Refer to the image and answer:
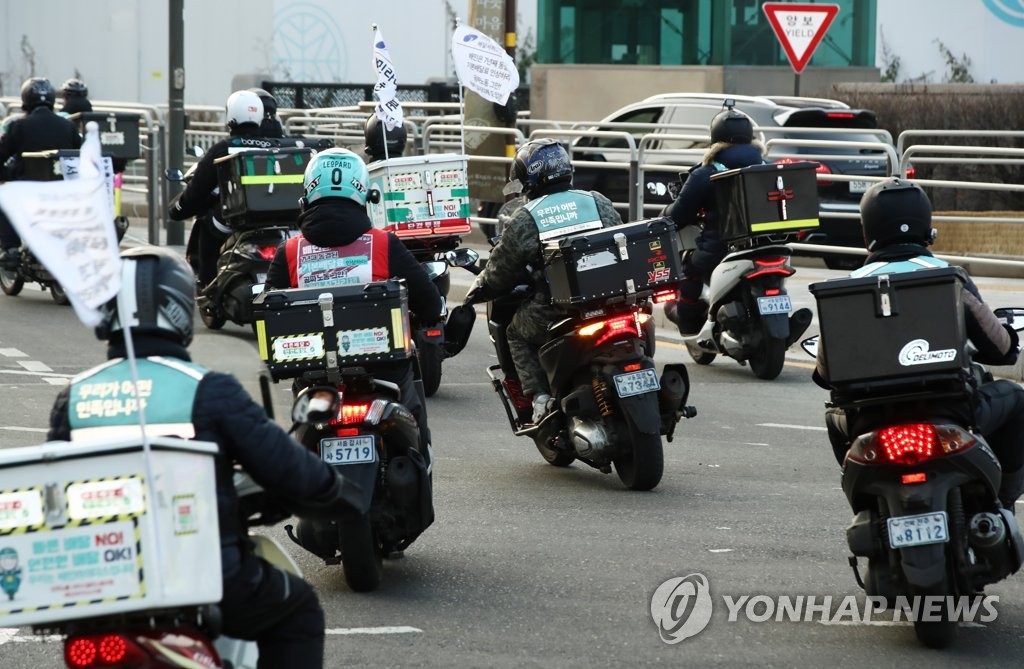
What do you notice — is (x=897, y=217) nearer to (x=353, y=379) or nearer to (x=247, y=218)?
(x=353, y=379)

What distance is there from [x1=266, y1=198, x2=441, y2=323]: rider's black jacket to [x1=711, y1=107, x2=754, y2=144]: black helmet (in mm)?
5444

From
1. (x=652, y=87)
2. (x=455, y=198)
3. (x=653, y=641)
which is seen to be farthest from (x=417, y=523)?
(x=652, y=87)

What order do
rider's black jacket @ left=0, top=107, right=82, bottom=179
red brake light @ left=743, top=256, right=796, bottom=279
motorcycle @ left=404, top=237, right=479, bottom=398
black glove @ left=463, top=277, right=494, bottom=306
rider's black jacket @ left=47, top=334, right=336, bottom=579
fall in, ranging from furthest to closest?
rider's black jacket @ left=0, top=107, right=82, bottom=179 → red brake light @ left=743, top=256, right=796, bottom=279 → motorcycle @ left=404, top=237, right=479, bottom=398 → black glove @ left=463, top=277, right=494, bottom=306 → rider's black jacket @ left=47, top=334, right=336, bottom=579

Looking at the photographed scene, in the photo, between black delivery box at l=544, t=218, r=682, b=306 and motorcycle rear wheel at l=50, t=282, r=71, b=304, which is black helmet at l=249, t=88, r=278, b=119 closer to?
motorcycle rear wheel at l=50, t=282, r=71, b=304

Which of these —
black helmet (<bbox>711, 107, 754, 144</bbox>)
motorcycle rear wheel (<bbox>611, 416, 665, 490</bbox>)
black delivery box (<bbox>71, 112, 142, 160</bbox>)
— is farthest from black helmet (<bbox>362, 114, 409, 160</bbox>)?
motorcycle rear wheel (<bbox>611, 416, 665, 490</bbox>)

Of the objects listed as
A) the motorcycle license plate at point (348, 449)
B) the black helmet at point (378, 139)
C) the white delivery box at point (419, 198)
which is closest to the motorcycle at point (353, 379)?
the motorcycle license plate at point (348, 449)

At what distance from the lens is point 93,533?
3742mm

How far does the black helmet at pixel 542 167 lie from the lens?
870 centimetres

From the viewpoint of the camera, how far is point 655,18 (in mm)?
31172

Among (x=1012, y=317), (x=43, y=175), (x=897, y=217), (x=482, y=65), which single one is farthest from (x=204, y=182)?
(x=1012, y=317)

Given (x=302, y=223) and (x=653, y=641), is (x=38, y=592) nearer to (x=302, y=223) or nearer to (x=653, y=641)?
(x=653, y=641)

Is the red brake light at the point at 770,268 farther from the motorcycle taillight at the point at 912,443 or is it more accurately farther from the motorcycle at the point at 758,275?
the motorcycle taillight at the point at 912,443

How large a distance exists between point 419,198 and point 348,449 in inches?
209

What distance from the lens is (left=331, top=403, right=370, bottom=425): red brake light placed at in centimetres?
647
